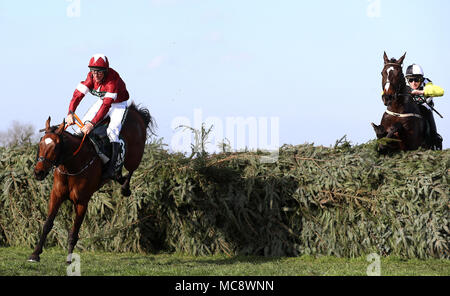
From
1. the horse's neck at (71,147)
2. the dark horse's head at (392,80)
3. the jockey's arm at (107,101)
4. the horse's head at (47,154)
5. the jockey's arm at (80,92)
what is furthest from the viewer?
the dark horse's head at (392,80)

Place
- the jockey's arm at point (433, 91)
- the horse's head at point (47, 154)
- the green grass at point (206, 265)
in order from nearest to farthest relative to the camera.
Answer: the horse's head at point (47, 154), the green grass at point (206, 265), the jockey's arm at point (433, 91)

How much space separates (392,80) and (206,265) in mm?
5598

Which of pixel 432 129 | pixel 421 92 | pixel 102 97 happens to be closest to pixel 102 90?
pixel 102 97

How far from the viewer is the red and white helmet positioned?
9.21 m

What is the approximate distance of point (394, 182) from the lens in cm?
1040

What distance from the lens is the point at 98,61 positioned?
30.3 ft

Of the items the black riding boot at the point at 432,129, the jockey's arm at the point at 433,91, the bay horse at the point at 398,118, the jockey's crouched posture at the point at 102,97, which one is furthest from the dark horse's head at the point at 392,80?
the jockey's crouched posture at the point at 102,97

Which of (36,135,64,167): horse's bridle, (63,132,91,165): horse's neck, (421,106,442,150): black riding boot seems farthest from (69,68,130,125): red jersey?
(421,106,442,150): black riding boot

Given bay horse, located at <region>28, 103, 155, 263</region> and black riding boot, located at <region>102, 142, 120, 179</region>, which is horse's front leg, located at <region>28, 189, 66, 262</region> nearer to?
bay horse, located at <region>28, 103, 155, 263</region>

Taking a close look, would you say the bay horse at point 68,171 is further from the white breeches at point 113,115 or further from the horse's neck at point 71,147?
the white breeches at point 113,115

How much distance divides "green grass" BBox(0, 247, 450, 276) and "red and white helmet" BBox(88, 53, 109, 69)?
11.1 ft

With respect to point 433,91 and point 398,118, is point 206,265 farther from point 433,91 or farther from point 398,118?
point 433,91

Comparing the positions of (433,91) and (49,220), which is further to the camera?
(433,91)

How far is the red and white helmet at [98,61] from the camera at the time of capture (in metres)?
9.21
